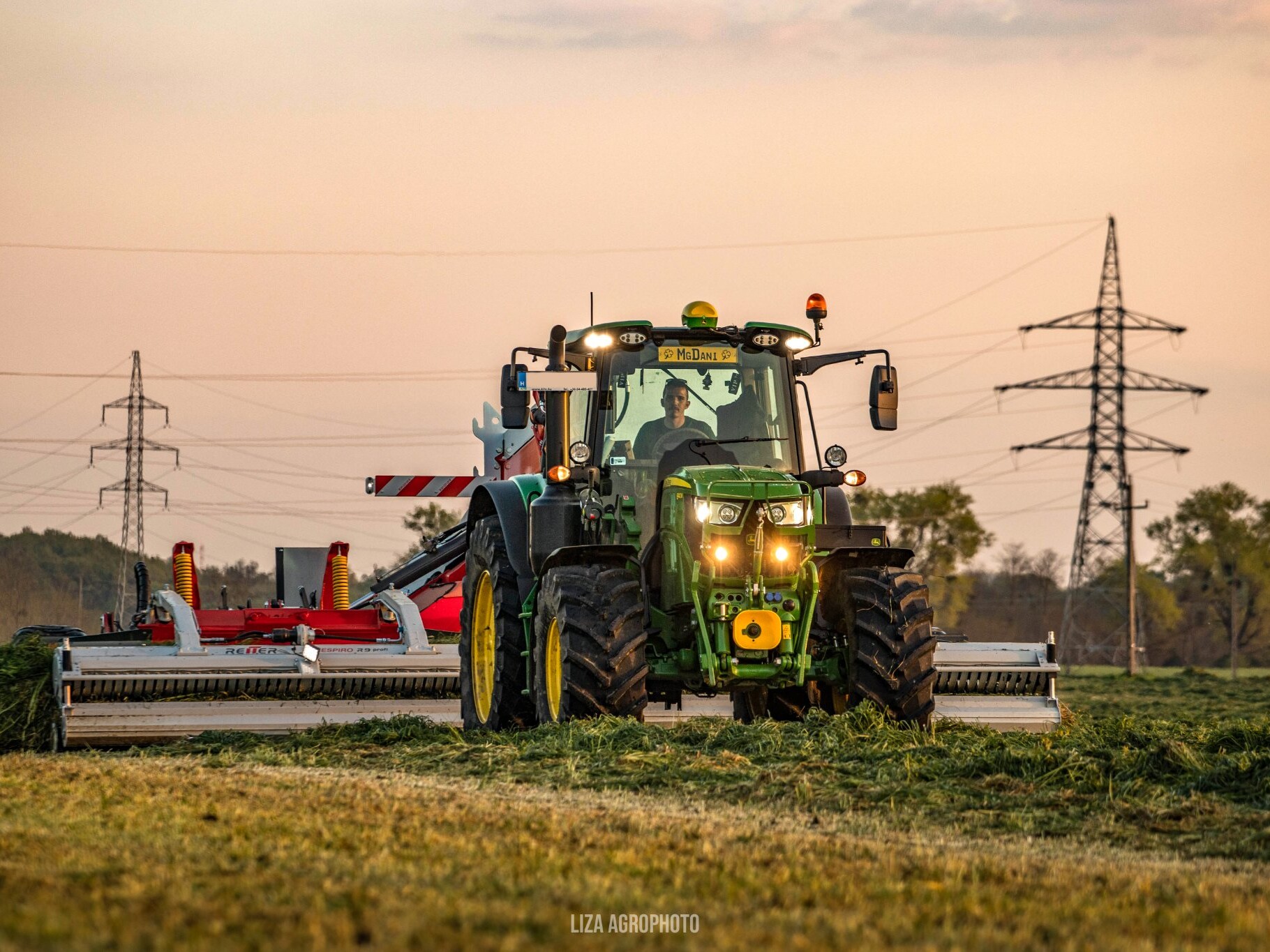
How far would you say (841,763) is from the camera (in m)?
10.4

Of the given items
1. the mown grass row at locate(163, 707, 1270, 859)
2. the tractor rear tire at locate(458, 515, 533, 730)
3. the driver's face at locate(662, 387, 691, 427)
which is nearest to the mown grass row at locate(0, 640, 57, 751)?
the mown grass row at locate(163, 707, 1270, 859)

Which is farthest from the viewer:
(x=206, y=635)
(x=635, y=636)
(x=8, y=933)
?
(x=206, y=635)

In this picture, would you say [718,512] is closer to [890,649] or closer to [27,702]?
[890,649]

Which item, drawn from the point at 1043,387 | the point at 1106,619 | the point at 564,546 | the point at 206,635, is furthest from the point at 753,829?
the point at 1106,619

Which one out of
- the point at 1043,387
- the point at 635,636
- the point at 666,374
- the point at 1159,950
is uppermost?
the point at 1043,387

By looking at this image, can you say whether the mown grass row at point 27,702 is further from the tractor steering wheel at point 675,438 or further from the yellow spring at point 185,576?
the tractor steering wheel at point 675,438

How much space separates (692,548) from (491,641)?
3.23 m

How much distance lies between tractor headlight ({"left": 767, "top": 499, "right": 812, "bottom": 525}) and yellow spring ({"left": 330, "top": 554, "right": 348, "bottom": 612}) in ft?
25.2

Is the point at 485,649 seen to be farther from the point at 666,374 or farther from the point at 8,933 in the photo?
the point at 8,933

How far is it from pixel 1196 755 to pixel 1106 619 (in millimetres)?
80991

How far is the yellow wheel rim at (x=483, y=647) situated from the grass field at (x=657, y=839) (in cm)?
90

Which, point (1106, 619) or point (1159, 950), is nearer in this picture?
point (1159, 950)

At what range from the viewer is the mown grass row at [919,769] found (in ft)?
28.7

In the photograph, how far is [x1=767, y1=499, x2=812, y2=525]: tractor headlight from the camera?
37.8ft
